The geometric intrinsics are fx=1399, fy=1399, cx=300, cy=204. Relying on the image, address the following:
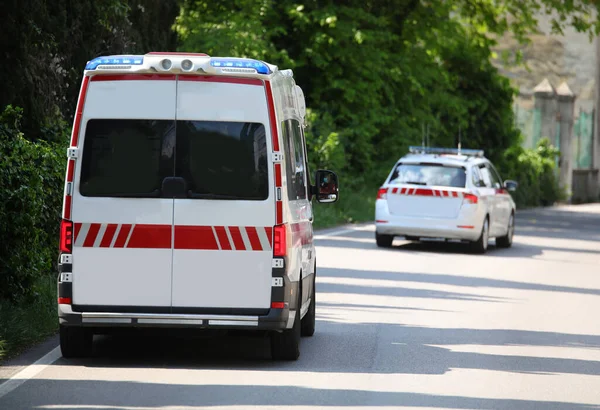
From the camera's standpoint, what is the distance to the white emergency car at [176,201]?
9.98m

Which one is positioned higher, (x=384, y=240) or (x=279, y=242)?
(x=279, y=242)

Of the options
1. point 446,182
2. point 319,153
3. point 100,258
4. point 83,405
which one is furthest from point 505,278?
point 319,153

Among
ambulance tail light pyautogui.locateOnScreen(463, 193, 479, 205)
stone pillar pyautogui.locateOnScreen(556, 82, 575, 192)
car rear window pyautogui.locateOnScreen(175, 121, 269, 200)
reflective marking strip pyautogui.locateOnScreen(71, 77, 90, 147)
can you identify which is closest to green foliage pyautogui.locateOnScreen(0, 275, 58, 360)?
Result: reflective marking strip pyautogui.locateOnScreen(71, 77, 90, 147)

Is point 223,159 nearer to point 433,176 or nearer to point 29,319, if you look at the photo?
point 29,319

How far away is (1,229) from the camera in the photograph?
12117 mm

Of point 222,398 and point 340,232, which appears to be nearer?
point 222,398

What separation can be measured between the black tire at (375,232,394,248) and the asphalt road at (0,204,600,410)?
5049 mm

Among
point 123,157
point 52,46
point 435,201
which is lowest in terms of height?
point 435,201

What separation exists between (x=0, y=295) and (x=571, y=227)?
2424 cm

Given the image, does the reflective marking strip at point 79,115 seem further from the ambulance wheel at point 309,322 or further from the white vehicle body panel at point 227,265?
the ambulance wheel at point 309,322

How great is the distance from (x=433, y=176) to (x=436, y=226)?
0.85 meters

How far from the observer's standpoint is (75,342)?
10266 mm

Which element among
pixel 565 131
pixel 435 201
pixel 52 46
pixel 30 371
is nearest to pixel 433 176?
pixel 435 201

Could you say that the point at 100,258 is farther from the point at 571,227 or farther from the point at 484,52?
the point at 484,52
